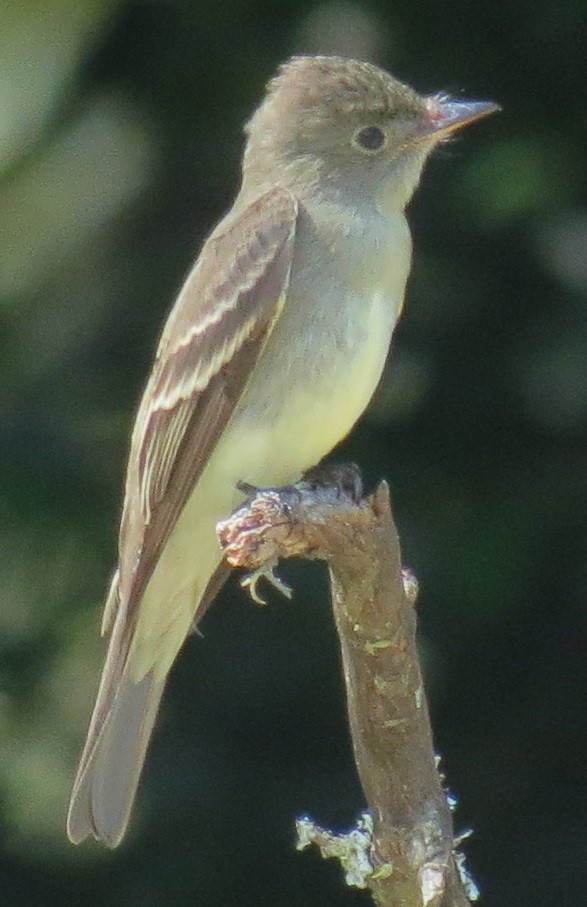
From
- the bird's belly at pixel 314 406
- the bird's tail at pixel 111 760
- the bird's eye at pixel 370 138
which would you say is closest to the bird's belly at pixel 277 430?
the bird's belly at pixel 314 406

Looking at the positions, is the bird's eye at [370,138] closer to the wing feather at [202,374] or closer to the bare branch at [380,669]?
the wing feather at [202,374]

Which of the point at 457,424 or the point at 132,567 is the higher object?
the point at 457,424

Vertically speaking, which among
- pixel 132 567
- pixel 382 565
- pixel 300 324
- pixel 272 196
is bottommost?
pixel 382 565

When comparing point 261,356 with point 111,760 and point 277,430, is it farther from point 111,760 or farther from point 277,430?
point 111,760

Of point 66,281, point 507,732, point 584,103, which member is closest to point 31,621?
→ point 66,281

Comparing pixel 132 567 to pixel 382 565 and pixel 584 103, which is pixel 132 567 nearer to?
pixel 382 565

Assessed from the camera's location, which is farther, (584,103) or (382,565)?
(584,103)

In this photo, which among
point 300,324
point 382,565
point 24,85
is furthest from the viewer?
point 24,85

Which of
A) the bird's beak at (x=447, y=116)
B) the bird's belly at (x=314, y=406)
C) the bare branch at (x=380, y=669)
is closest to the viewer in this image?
the bare branch at (x=380, y=669)
